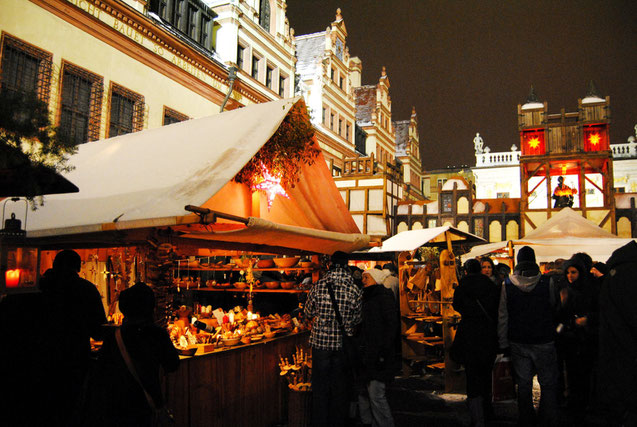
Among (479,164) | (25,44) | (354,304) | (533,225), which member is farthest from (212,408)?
(479,164)

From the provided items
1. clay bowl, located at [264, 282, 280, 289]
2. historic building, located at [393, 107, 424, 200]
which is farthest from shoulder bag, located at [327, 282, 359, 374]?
historic building, located at [393, 107, 424, 200]

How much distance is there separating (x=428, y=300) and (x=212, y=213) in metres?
5.97

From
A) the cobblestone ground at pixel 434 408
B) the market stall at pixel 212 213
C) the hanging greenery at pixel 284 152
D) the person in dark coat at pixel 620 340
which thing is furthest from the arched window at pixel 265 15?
the person in dark coat at pixel 620 340

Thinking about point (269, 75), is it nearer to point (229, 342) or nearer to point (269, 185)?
point (269, 185)

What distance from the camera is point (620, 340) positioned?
307 centimetres

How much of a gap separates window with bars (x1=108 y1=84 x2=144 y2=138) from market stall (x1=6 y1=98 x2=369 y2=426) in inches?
218

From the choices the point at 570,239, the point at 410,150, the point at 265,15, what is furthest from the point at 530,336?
the point at 410,150

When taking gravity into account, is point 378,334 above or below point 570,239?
below

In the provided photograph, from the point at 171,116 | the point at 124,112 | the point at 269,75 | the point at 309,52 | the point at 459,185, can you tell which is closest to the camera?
the point at 124,112

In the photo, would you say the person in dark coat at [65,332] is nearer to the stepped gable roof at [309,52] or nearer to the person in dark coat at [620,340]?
the person in dark coat at [620,340]

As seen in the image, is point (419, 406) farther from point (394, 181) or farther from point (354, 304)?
point (394, 181)

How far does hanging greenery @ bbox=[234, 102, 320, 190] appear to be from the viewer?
584cm

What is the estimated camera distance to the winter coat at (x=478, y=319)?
5164 millimetres

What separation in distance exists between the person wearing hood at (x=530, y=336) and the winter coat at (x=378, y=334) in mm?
1345
